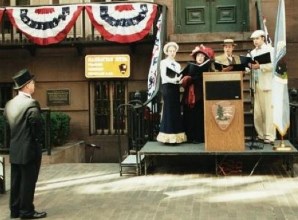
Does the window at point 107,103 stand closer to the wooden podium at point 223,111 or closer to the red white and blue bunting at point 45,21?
the red white and blue bunting at point 45,21

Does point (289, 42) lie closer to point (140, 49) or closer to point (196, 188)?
point (140, 49)

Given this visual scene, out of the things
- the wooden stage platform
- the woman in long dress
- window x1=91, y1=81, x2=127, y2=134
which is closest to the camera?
the wooden stage platform

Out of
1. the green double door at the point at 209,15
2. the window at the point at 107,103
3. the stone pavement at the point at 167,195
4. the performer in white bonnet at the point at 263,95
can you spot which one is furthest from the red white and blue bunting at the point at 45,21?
the performer in white bonnet at the point at 263,95

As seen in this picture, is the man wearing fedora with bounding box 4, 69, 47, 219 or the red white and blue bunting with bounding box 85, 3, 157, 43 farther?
the red white and blue bunting with bounding box 85, 3, 157, 43

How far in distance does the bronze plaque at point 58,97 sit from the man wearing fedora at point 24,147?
7.39 m

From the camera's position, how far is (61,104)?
549 inches

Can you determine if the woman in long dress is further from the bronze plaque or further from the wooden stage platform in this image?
the bronze plaque

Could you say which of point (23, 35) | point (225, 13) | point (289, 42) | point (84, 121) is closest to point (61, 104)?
point (84, 121)

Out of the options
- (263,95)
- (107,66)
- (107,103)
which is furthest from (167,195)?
(107,103)

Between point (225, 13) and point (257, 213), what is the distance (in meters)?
7.94

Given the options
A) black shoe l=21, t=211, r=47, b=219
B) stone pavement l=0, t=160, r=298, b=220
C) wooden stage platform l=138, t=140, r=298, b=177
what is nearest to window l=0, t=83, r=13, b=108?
stone pavement l=0, t=160, r=298, b=220

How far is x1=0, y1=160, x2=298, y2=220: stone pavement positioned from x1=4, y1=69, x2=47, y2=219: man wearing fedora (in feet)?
1.22

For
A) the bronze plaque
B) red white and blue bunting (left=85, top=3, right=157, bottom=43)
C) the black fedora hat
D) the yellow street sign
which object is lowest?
the bronze plaque

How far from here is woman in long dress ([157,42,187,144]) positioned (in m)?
9.52
